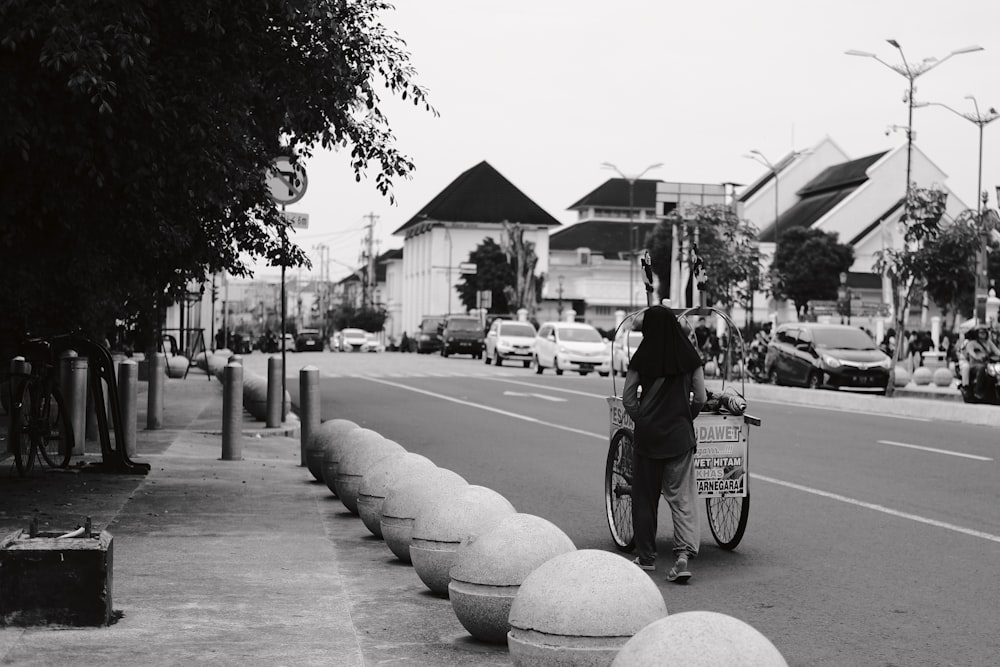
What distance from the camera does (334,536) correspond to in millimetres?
10047

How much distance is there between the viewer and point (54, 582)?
257 inches

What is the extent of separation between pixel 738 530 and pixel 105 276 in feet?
25.6

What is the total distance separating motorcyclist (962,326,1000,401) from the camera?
27.2 meters

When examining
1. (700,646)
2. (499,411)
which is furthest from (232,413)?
(700,646)

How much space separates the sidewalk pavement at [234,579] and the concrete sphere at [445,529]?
173 mm

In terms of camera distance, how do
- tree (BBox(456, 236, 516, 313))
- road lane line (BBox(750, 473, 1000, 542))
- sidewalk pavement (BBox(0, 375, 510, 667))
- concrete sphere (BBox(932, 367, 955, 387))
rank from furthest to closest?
1. tree (BBox(456, 236, 516, 313))
2. concrete sphere (BBox(932, 367, 955, 387))
3. road lane line (BBox(750, 473, 1000, 542))
4. sidewalk pavement (BBox(0, 375, 510, 667))

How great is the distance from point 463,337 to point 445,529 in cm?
5961

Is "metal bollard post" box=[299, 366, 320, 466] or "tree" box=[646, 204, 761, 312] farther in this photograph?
"tree" box=[646, 204, 761, 312]

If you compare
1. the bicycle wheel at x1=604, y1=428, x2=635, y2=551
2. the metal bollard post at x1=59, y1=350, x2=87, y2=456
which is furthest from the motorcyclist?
the bicycle wheel at x1=604, y1=428, x2=635, y2=551

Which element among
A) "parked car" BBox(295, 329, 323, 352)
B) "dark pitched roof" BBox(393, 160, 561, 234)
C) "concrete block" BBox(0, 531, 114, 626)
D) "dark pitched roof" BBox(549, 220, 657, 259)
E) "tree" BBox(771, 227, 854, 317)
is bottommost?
"parked car" BBox(295, 329, 323, 352)

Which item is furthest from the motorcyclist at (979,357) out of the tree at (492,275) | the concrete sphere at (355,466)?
the tree at (492,275)

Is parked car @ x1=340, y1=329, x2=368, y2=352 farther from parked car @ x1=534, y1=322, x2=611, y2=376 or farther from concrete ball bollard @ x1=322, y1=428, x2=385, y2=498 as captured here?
concrete ball bollard @ x1=322, y1=428, x2=385, y2=498

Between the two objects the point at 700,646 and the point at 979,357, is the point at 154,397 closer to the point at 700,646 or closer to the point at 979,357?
the point at 979,357

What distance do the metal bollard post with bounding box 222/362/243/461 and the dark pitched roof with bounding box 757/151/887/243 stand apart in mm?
94483
